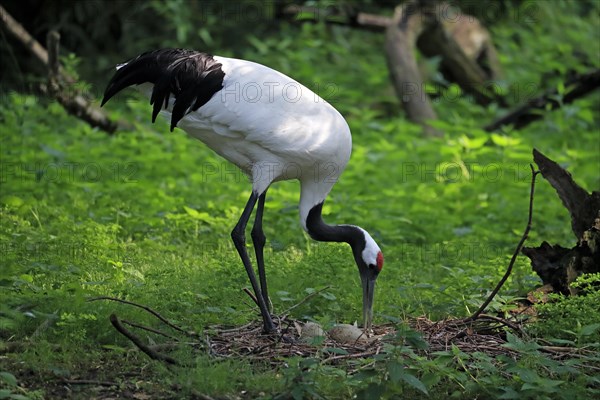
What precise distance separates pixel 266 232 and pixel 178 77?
2302mm

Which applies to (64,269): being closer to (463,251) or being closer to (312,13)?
(463,251)

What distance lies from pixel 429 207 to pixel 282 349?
3928 mm

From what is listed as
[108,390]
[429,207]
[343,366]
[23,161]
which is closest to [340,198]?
[429,207]

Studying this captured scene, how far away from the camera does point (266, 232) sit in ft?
26.8

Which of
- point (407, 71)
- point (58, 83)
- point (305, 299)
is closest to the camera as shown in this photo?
point (305, 299)

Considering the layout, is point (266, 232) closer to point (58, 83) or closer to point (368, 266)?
point (368, 266)

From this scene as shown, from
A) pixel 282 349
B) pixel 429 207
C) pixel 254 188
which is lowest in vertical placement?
pixel 429 207

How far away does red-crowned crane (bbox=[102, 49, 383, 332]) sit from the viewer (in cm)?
616

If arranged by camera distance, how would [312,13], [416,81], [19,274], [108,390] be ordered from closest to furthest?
[108,390], [19,274], [416,81], [312,13]

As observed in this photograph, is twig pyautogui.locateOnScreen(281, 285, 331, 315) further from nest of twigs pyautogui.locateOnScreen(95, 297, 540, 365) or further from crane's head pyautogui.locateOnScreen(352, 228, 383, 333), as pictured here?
crane's head pyautogui.locateOnScreen(352, 228, 383, 333)

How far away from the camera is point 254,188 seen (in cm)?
629

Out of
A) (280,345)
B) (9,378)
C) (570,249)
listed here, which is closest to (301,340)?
(280,345)

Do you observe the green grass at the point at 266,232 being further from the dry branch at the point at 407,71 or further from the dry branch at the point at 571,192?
the dry branch at the point at 571,192

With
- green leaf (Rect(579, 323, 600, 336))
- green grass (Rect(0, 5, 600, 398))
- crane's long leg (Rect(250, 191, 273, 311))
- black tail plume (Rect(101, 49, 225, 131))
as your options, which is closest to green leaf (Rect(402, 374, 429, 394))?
green grass (Rect(0, 5, 600, 398))
